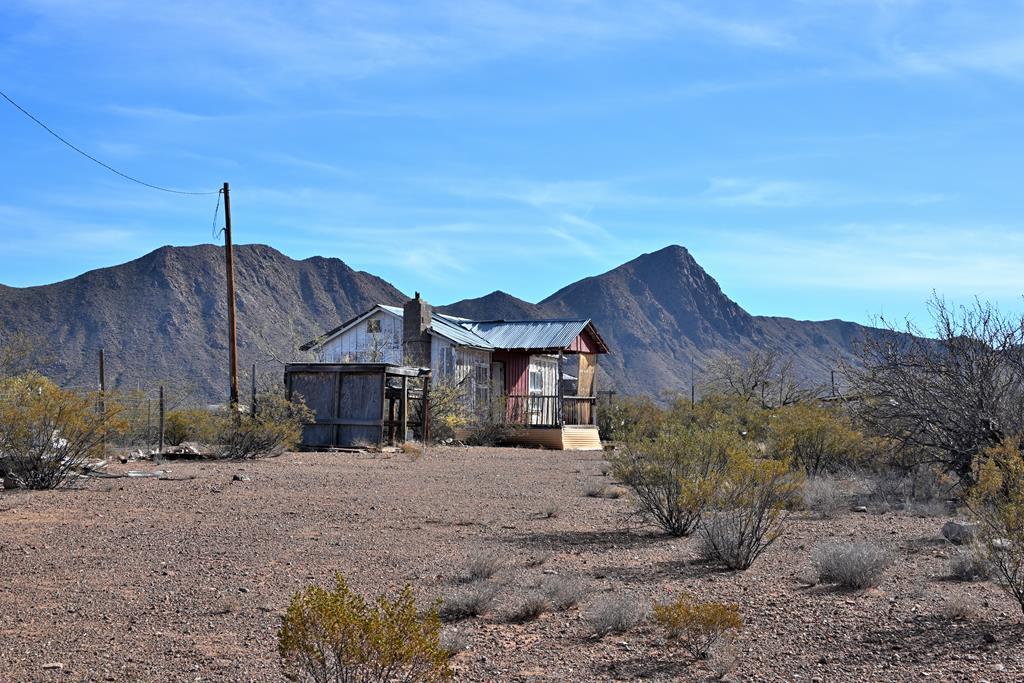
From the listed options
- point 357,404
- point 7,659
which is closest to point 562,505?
point 7,659

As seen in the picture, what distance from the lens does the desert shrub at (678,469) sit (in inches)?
427

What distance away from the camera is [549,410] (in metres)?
34.9

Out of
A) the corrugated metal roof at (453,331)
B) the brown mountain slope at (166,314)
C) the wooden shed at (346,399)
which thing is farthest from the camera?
the brown mountain slope at (166,314)

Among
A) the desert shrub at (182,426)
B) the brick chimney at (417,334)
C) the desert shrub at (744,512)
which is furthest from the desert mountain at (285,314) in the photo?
the desert shrub at (744,512)

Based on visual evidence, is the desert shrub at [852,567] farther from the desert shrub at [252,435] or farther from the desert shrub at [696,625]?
the desert shrub at [252,435]

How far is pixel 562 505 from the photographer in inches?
552

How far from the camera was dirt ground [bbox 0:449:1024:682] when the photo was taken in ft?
19.9

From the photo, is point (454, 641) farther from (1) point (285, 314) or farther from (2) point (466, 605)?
(1) point (285, 314)

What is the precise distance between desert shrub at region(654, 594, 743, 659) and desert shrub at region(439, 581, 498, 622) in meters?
1.38

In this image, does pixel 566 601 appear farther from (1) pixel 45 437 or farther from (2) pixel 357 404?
(2) pixel 357 404

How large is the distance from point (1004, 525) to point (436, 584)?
171 inches

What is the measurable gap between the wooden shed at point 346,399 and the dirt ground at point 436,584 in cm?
962

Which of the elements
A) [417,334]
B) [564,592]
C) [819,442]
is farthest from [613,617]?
[417,334]

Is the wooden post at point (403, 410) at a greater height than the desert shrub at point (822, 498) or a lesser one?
greater
